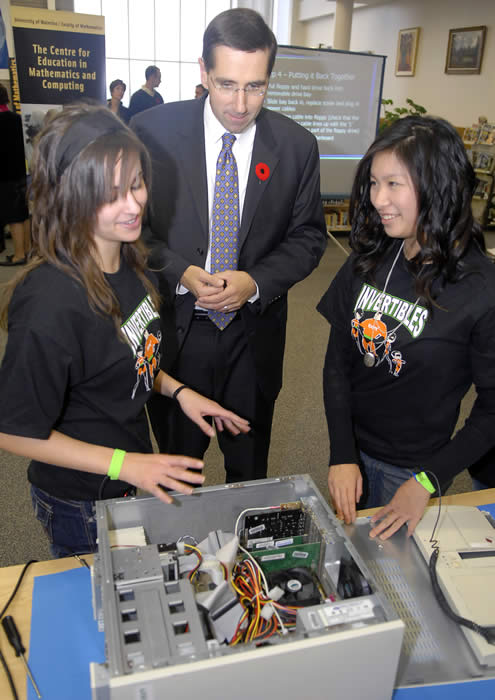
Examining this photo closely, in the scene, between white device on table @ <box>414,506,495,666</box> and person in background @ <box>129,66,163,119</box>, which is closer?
white device on table @ <box>414,506,495,666</box>

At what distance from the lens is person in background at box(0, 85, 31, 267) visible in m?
4.55

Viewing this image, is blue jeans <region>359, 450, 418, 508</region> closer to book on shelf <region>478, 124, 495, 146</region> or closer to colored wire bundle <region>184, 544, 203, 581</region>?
colored wire bundle <region>184, 544, 203, 581</region>

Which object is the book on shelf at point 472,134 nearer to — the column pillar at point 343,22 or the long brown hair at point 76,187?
the column pillar at point 343,22

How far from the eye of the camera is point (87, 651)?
0.88 m

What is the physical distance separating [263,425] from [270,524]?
967 mm

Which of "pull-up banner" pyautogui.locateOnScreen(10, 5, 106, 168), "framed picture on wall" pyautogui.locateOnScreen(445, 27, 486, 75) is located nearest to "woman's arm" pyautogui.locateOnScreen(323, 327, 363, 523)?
"pull-up banner" pyautogui.locateOnScreen(10, 5, 106, 168)

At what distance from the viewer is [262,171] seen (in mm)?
1623

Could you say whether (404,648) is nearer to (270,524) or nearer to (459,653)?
(459,653)

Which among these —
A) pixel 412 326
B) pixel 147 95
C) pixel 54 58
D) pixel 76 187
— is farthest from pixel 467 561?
pixel 147 95

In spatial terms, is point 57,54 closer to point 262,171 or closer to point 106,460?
point 262,171

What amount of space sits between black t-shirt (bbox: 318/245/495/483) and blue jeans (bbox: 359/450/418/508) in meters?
0.02

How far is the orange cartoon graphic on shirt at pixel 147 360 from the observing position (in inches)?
43.9

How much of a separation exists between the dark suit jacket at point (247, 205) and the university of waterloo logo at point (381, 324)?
0.39m

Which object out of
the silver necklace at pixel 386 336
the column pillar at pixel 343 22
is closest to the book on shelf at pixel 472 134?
the column pillar at pixel 343 22
